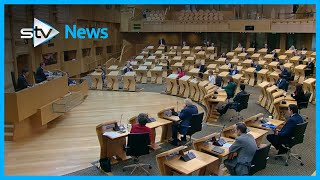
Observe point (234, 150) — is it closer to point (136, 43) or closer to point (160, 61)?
point (160, 61)

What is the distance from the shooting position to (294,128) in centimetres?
695

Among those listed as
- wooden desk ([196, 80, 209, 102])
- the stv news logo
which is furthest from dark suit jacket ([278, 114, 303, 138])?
the stv news logo

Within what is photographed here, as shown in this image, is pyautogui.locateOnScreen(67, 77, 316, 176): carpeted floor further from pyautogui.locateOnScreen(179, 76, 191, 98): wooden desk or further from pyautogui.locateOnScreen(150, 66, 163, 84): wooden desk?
pyautogui.locateOnScreen(150, 66, 163, 84): wooden desk

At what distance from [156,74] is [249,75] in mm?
4585

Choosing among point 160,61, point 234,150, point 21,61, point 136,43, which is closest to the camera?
point 234,150

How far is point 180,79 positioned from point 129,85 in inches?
112

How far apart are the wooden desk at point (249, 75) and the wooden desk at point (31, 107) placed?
8.57m

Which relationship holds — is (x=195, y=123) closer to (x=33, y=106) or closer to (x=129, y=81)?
(x=33, y=106)

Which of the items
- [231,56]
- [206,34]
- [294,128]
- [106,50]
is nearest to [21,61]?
[106,50]

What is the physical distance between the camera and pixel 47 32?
47.7ft

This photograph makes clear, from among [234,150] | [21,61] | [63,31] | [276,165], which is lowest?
[276,165]

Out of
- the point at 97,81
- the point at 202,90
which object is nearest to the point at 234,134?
the point at 202,90

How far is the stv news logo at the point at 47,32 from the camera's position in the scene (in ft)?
45.6

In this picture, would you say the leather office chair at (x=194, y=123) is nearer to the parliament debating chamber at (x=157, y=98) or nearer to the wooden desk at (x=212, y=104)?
the parliament debating chamber at (x=157, y=98)
